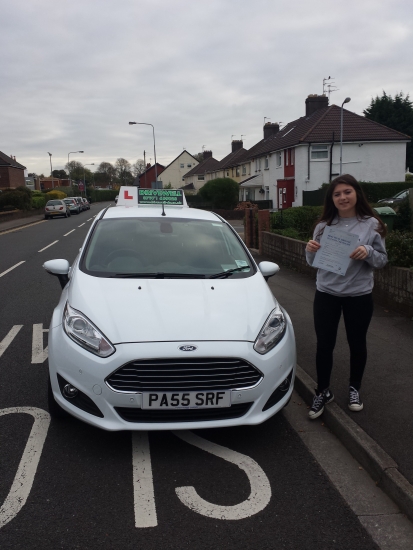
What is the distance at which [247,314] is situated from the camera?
3.81 m

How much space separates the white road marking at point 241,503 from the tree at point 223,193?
4002cm

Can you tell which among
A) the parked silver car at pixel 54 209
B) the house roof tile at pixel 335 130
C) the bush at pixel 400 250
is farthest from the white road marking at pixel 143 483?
the parked silver car at pixel 54 209

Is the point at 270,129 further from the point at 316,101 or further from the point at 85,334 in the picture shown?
the point at 85,334

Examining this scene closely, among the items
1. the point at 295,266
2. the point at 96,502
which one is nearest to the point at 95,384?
the point at 96,502

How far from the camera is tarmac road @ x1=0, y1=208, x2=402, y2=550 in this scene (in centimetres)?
273

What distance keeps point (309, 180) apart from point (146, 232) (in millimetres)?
36223

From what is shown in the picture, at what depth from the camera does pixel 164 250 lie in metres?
4.87

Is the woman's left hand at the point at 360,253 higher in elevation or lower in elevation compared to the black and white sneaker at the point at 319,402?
higher

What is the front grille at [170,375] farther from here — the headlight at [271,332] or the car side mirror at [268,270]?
the car side mirror at [268,270]

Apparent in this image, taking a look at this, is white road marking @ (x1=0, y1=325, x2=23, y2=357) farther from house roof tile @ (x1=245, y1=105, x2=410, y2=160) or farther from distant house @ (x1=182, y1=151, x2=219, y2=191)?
distant house @ (x1=182, y1=151, x2=219, y2=191)

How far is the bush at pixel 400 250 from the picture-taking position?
279 inches

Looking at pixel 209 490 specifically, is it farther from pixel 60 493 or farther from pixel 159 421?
pixel 60 493

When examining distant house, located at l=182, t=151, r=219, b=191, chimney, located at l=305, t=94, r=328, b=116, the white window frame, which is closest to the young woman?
the white window frame

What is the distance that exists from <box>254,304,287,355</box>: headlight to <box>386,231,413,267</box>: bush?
147 inches
